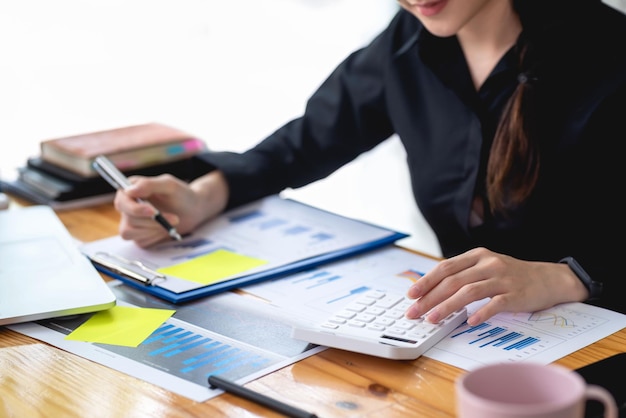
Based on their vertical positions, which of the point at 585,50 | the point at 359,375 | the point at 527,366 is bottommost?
the point at 359,375

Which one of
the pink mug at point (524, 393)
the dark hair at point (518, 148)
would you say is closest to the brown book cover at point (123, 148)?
the dark hair at point (518, 148)

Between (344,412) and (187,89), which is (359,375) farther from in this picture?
(187,89)

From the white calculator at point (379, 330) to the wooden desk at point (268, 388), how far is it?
17mm

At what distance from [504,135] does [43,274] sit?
2.35 ft

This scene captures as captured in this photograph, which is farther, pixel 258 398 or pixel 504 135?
pixel 504 135

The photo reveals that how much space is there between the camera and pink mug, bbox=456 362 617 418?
2.14 feet

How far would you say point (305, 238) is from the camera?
146cm

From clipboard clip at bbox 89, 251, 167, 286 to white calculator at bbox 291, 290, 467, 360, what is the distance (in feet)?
0.94

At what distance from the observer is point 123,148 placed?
171cm

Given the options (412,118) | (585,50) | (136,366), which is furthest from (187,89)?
(136,366)

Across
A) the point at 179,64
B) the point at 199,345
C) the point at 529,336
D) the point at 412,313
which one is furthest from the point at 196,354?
the point at 179,64

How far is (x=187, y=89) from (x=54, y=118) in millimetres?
596

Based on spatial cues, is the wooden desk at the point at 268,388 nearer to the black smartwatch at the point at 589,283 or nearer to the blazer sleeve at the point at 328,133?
the black smartwatch at the point at 589,283

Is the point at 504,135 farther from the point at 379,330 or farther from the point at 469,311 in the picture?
the point at 379,330
